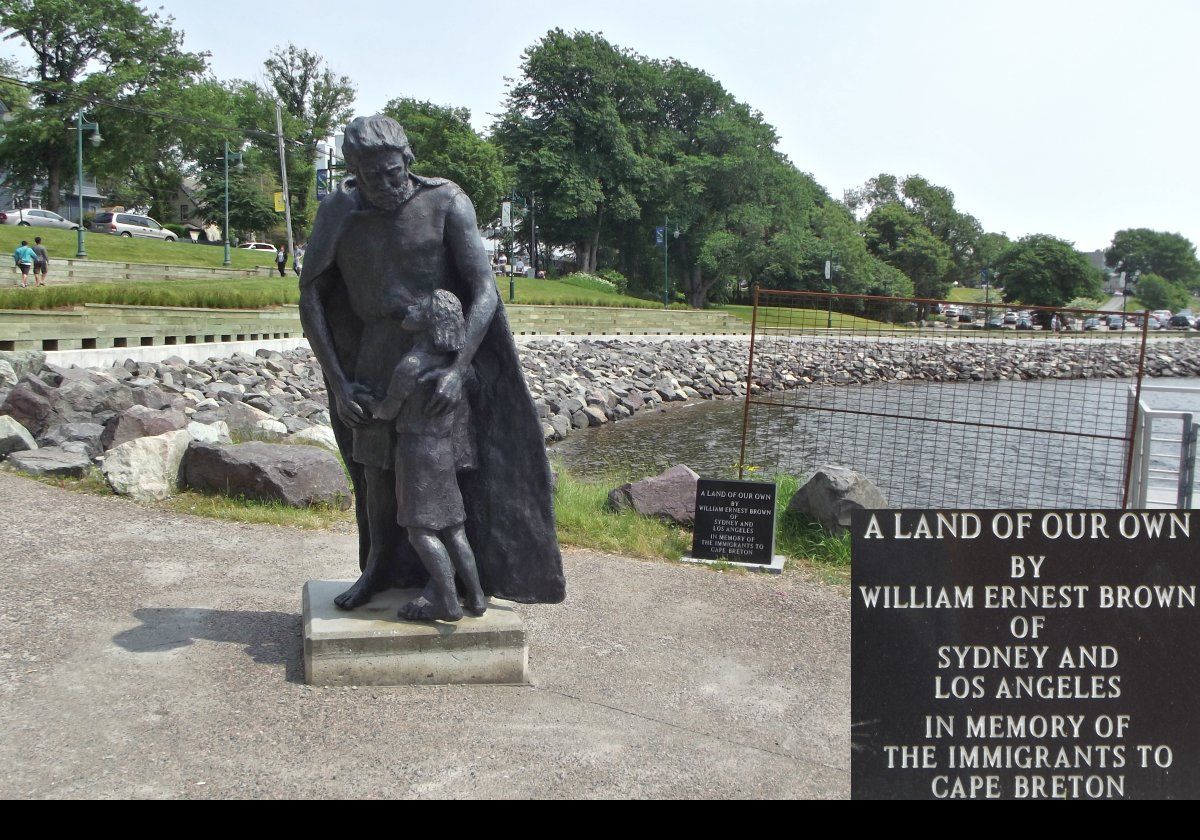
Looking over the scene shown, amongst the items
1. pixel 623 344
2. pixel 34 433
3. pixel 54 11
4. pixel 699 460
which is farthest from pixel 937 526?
pixel 54 11

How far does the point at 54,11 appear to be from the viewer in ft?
193

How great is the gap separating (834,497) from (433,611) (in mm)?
4482

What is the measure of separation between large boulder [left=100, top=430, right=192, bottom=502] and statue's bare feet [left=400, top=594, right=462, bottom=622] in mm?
4486

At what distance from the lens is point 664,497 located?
9289 mm

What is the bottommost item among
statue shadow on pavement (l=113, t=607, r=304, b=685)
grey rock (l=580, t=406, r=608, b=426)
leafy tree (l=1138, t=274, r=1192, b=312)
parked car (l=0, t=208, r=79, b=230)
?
grey rock (l=580, t=406, r=608, b=426)

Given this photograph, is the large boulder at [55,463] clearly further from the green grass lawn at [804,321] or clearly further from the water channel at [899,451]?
the green grass lawn at [804,321]

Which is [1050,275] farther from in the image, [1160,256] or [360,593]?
[360,593]

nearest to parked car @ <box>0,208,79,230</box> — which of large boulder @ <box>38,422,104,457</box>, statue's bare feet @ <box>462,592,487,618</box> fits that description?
large boulder @ <box>38,422,104,457</box>

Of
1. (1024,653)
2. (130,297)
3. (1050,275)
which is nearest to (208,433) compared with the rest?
(1024,653)

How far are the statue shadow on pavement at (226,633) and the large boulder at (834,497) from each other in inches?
179

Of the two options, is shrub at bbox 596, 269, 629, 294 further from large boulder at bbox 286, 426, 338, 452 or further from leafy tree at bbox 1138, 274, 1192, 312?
leafy tree at bbox 1138, 274, 1192, 312

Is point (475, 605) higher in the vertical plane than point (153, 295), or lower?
lower

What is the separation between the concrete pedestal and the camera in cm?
490

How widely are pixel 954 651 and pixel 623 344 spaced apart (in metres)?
36.4
